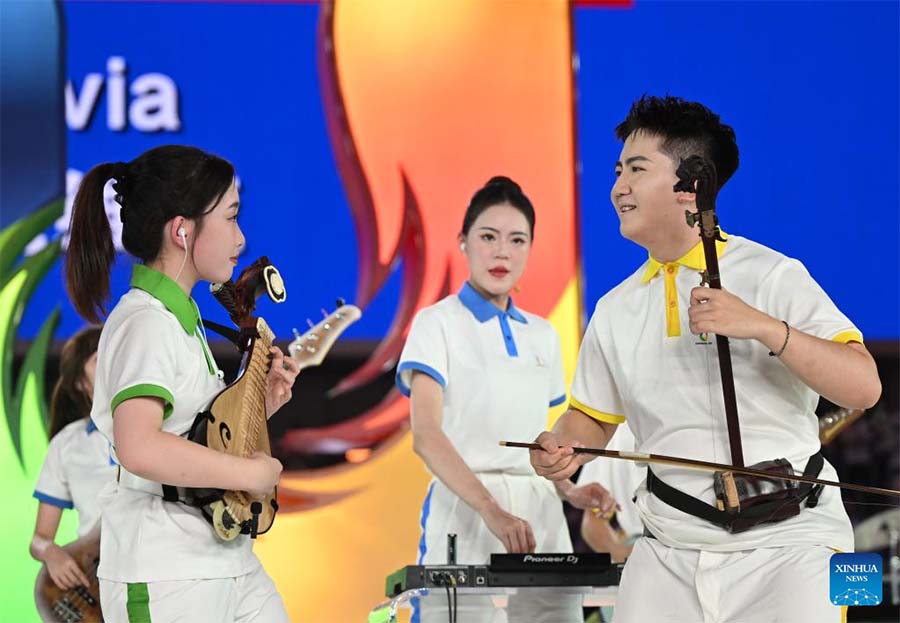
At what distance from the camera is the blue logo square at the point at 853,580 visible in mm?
2830

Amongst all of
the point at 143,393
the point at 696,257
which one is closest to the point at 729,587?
the point at 696,257

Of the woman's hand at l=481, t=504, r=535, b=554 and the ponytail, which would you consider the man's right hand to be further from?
the ponytail

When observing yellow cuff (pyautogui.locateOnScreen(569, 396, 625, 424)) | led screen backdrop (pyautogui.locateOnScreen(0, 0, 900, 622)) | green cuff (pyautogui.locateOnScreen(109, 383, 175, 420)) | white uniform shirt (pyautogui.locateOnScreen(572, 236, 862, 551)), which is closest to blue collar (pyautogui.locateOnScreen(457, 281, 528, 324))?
yellow cuff (pyautogui.locateOnScreen(569, 396, 625, 424))

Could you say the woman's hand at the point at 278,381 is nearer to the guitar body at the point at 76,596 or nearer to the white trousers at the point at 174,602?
the white trousers at the point at 174,602

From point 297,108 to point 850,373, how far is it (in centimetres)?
427

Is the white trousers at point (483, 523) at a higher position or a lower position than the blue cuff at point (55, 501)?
lower

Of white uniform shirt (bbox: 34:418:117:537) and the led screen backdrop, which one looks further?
the led screen backdrop

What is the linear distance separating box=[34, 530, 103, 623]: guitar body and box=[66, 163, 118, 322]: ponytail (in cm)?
210

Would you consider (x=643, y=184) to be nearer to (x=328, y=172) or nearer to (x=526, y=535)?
(x=526, y=535)

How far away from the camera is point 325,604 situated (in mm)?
6449

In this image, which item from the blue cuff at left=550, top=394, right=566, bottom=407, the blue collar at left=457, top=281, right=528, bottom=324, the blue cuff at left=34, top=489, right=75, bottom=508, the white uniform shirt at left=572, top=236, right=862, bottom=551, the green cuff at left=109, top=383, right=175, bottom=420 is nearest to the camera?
the green cuff at left=109, top=383, right=175, bottom=420

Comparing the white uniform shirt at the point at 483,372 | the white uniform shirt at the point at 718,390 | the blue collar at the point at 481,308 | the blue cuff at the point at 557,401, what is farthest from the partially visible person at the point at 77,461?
the white uniform shirt at the point at 718,390

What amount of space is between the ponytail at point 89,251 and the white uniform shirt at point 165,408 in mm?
75

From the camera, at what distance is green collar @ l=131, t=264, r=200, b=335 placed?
115 inches
